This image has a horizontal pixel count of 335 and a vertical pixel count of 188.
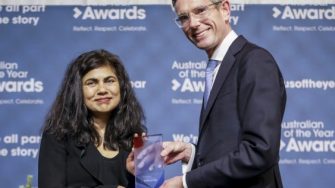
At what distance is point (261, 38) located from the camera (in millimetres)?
3553

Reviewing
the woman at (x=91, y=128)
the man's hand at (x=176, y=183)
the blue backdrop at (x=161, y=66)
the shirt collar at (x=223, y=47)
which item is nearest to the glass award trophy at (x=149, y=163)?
the man's hand at (x=176, y=183)

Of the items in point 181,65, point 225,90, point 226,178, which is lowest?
point 226,178

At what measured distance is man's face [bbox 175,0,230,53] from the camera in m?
1.44

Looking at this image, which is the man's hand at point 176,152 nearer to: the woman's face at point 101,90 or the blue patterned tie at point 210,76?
the blue patterned tie at point 210,76

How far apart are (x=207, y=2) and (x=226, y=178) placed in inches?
21.2

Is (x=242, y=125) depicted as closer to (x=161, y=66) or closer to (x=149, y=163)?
(x=149, y=163)

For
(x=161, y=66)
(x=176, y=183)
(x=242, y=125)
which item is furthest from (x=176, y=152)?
(x=161, y=66)

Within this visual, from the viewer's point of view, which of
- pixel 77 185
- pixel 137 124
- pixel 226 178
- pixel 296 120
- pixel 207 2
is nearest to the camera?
pixel 226 178

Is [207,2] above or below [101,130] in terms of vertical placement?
above

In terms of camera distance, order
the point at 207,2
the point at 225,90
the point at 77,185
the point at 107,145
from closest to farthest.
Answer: the point at 225,90 < the point at 207,2 < the point at 77,185 < the point at 107,145

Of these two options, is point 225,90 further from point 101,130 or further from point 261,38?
point 261,38

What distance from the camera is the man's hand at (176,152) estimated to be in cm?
155

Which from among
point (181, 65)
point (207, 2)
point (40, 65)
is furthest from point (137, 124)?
point (40, 65)

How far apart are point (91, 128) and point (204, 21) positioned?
988mm
